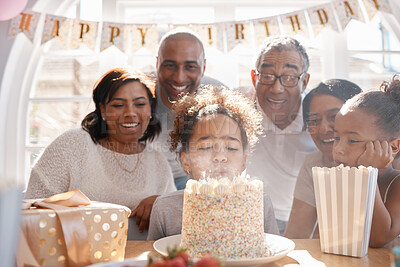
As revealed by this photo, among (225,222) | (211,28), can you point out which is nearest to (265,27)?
(211,28)

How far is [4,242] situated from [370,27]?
1.54 meters

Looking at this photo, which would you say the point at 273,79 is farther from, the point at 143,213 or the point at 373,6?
the point at 143,213

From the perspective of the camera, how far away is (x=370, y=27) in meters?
1.68

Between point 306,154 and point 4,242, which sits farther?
point 306,154

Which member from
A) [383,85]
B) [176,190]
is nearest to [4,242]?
[176,190]

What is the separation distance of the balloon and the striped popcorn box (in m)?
1.06

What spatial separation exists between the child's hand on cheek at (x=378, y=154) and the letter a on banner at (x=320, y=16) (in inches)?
19.9

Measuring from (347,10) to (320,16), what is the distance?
111mm

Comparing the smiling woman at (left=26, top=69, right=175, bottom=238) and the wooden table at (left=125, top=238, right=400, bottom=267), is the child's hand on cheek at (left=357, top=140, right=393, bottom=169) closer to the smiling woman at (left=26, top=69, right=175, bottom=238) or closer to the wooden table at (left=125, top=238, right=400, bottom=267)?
the wooden table at (left=125, top=238, right=400, bottom=267)

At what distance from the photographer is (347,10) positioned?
5.44 feet

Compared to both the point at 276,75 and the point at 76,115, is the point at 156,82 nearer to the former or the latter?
the point at 76,115

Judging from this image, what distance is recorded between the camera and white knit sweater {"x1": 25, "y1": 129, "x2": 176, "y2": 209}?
151cm

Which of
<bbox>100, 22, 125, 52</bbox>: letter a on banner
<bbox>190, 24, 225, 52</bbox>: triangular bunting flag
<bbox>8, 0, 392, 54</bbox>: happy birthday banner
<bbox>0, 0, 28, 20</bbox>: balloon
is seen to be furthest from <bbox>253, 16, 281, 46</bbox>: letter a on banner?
<bbox>0, 0, 28, 20</bbox>: balloon

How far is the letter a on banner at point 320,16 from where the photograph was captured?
1652 millimetres
